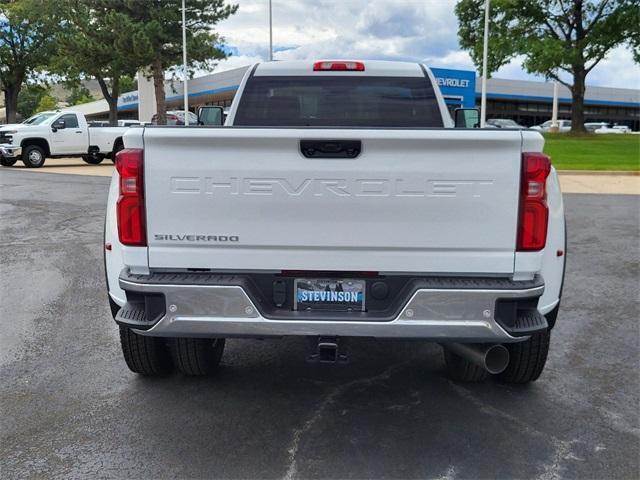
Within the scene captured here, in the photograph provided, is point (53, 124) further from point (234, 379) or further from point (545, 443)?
point (545, 443)

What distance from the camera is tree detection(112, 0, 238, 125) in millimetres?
36062

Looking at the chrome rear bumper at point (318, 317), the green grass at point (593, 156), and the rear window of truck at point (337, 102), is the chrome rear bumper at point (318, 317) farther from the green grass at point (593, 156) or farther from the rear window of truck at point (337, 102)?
the green grass at point (593, 156)

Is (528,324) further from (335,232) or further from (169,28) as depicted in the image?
(169,28)

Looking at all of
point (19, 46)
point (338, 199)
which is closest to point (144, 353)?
point (338, 199)

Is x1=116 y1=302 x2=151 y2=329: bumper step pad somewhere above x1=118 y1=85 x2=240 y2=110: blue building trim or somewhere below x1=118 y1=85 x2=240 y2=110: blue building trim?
below

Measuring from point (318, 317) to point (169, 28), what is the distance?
123 feet

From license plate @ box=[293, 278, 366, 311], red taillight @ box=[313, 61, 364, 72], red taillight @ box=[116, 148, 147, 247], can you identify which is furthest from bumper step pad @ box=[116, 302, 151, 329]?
red taillight @ box=[313, 61, 364, 72]

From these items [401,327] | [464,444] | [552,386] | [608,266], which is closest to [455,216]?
[401,327]

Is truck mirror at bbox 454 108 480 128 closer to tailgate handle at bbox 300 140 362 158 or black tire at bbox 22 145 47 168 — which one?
tailgate handle at bbox 300 140 362 158

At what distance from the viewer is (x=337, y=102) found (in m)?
5.48

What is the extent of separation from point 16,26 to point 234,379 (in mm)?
56429

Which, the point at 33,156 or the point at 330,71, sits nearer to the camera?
the point at 330,71

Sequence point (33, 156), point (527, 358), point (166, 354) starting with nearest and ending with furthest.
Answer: point (527, 358)
point (166, 354)
point (33, 156)

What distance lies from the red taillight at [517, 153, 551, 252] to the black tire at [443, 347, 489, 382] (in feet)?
3.94
